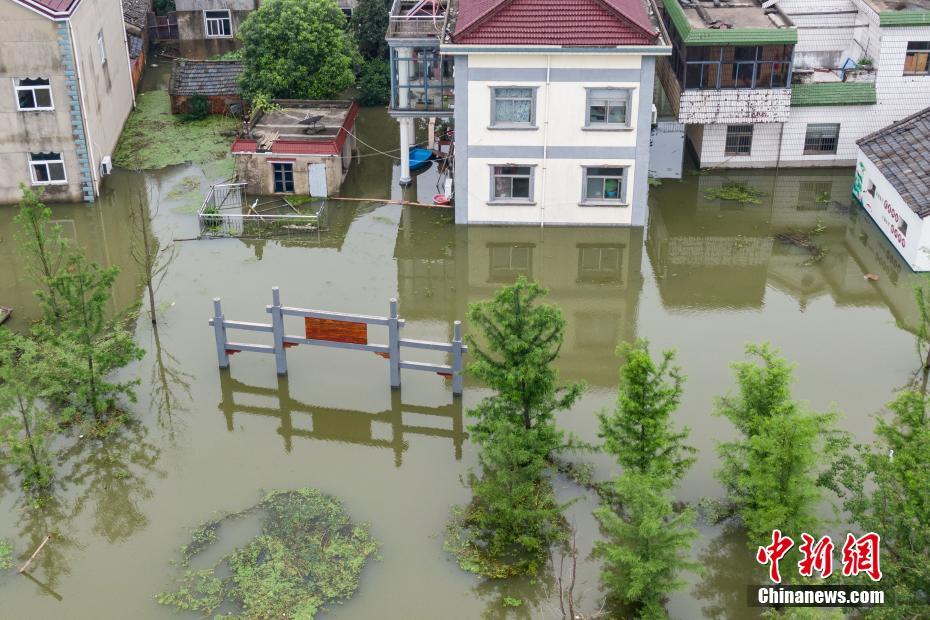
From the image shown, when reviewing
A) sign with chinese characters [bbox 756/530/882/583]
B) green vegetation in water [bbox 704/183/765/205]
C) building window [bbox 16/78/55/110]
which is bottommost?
sign with chinese characters [bbox 756/530/882/583]

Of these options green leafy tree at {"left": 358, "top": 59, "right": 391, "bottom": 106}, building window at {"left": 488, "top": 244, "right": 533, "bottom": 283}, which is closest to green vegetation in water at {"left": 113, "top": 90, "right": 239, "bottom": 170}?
green leafy tree at {"left": 358, "top": 59, "right": 391, "bottom": 106}

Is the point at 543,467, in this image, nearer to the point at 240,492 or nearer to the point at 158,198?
the point at 240,492

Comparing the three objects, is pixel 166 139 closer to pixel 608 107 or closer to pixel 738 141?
pixel 608 107

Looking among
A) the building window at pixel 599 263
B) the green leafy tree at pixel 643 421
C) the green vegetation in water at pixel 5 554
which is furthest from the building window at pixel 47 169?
the green leafy tree at pixel 643 421

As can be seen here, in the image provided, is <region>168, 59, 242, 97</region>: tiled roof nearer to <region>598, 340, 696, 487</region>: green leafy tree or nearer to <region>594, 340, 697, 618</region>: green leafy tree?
<region>598, 340, 696, 487</region>: green leafy tree

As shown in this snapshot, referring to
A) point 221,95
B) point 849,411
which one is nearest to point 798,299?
point 849,411

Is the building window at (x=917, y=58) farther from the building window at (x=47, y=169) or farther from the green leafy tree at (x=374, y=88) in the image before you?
the building window at (x=47, y=169)

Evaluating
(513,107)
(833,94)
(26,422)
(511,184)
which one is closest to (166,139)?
(511,184)
